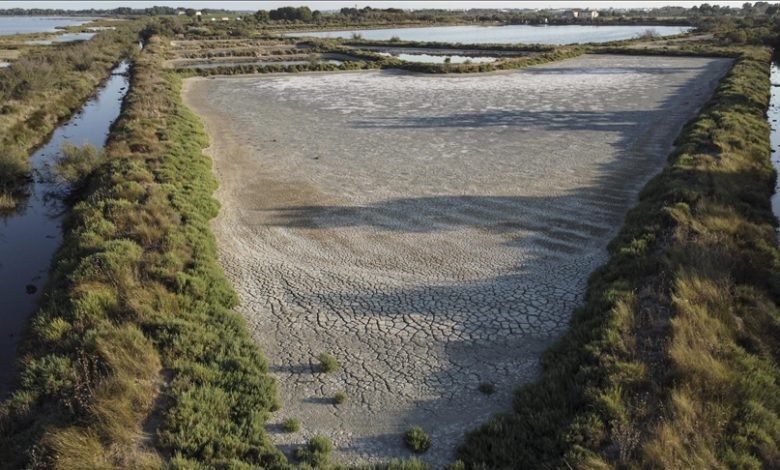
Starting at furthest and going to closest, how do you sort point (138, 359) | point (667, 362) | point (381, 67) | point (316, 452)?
point (381, 67) → point (138, 359) → point (667, 362) → point (316, 452)

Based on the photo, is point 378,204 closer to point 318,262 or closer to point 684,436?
point 318,262

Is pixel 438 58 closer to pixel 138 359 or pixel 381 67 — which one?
pixel 381 67

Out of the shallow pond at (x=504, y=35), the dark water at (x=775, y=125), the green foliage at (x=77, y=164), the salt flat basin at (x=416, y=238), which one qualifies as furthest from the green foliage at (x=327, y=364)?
the shallow pond at (x=504, y=35)

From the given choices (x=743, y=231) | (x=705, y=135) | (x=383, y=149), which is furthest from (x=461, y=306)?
(x=705, y=135)

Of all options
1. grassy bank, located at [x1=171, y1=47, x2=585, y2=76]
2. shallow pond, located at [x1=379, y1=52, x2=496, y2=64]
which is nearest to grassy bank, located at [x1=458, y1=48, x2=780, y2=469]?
grassy bank, located at [x1=171, y1=47, x2=585, y2=76]

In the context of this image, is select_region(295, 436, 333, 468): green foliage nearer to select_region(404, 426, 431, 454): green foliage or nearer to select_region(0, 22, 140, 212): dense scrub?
select_region(404, 426, 431, 454): green foliage

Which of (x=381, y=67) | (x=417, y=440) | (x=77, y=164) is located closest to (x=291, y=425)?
(x=417, y=440)
